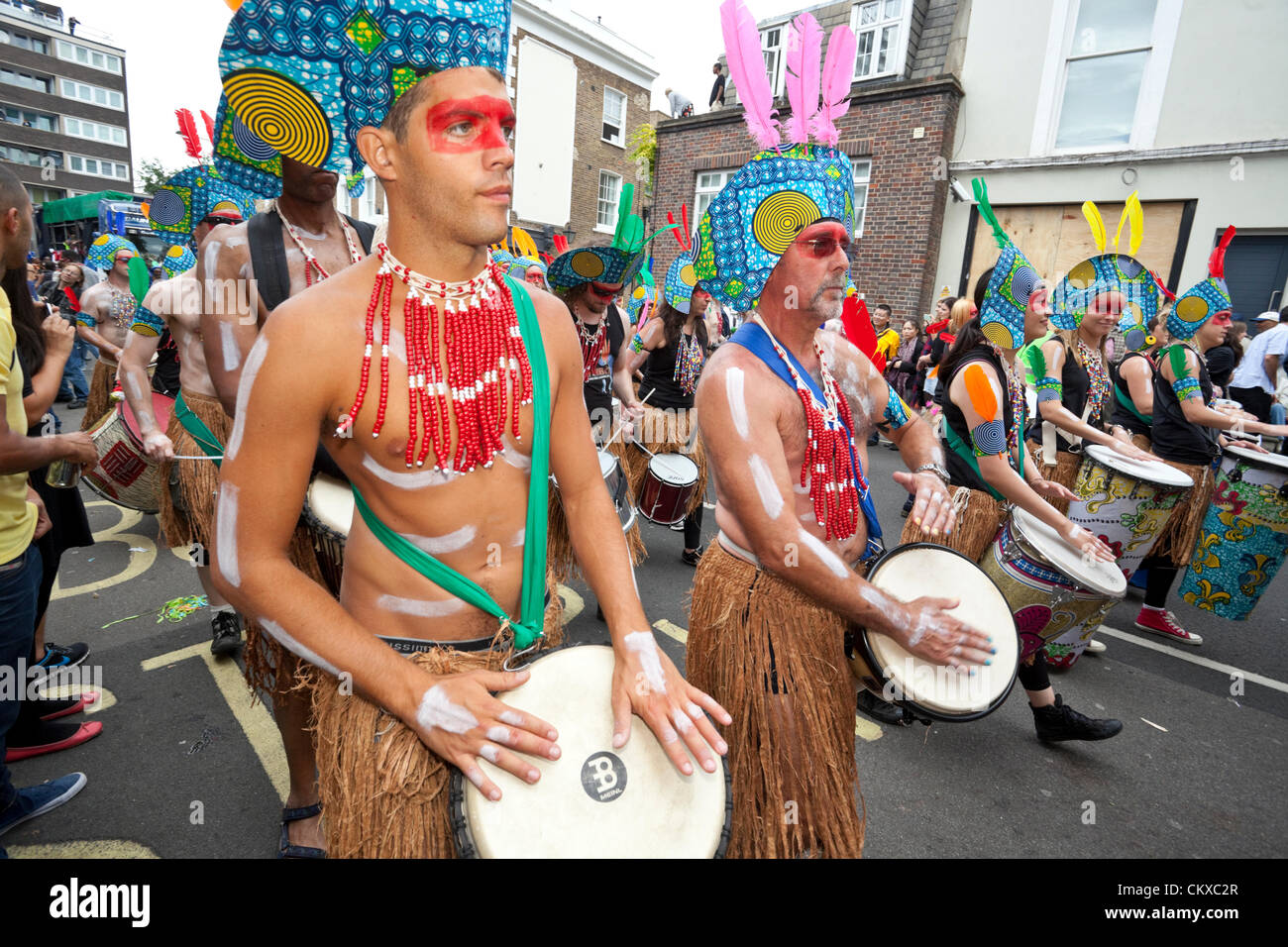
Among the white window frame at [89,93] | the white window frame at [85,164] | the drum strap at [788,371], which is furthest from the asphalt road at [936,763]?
the white window frame at [89,93]

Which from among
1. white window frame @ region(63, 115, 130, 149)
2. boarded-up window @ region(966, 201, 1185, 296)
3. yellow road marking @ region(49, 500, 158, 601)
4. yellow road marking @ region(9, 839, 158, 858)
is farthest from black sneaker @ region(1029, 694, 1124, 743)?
white window frame @ region(63, 115, 130, 149)

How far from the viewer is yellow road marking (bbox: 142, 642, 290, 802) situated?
9.09ft

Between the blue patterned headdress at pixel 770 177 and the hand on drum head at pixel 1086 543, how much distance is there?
1.68 metres

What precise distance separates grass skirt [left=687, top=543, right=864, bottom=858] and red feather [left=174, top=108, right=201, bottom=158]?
4.60m

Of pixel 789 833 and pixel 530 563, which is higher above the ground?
pixel 530 563

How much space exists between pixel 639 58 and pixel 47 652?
2567cm

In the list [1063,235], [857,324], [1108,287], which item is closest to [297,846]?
[857,324]

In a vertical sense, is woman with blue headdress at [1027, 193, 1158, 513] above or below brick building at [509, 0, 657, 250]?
below

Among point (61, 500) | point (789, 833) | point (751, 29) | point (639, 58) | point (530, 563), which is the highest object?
point (639, 58)

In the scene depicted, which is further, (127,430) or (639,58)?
(639,58)

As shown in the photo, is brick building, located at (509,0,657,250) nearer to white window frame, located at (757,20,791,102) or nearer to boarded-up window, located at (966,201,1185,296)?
white window frame, located at (757,20,791,102)

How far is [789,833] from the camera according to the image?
1775 mm

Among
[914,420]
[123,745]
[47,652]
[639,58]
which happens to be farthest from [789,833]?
[639,58]

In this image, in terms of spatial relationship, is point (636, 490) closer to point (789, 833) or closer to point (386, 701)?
point (789, 833)
